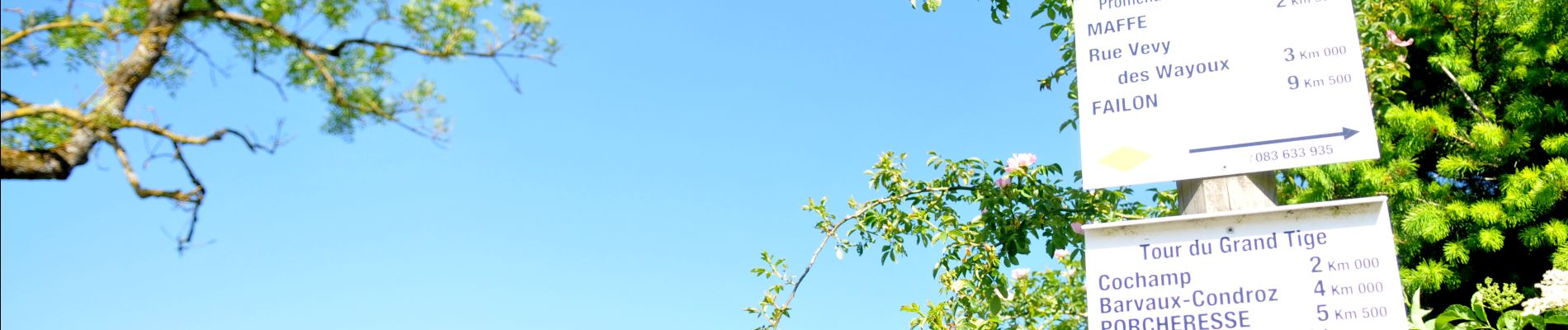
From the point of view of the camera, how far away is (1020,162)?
4.84 m

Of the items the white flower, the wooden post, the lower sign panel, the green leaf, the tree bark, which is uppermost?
the tree bark

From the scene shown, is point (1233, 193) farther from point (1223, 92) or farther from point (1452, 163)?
point (1452, 163)

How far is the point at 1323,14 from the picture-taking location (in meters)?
2.23

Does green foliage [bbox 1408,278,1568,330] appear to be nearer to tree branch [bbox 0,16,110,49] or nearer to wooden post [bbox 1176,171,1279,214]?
wooden post [bbox 1176,171,1279,214]

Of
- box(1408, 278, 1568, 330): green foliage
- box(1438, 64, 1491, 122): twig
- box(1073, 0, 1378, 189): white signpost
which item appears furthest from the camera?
box(1438, 64, 1491, 122): twig

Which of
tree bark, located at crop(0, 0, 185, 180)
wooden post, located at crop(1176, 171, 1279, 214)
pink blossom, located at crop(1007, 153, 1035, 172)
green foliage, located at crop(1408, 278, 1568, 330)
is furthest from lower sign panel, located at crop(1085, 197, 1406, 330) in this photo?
tree bark, located at crop(0, 0, 185, 180)

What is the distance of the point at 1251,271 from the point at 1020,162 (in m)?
2.79

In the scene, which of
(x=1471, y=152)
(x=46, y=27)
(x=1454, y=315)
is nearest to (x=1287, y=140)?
(x=1454, y=315)

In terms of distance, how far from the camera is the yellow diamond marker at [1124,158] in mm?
2182

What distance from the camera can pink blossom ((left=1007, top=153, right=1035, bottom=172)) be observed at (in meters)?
4.82

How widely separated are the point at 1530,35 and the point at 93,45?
330 inches

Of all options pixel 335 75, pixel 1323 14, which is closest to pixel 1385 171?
pixel 1323 14

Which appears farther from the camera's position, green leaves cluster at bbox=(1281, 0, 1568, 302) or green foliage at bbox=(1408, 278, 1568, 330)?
green leaves cluster at bbox=(1281, 0, 1568, 302)

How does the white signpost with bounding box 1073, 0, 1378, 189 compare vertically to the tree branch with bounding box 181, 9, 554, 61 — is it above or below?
below
